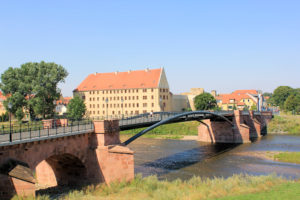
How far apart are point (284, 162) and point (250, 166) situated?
5.17m

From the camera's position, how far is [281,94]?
130625 millimetres

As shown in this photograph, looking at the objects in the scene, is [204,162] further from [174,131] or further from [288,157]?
[174,131]

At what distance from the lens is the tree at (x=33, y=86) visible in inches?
2275

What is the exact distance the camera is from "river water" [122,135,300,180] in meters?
31.0

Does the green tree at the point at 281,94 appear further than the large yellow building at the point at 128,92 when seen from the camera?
Yes

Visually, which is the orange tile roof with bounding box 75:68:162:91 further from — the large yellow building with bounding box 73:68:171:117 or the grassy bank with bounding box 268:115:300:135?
the grassy bank with bounding box 268:115:300:135

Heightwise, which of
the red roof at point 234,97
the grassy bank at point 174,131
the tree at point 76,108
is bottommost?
the grassy bank at point 174,131

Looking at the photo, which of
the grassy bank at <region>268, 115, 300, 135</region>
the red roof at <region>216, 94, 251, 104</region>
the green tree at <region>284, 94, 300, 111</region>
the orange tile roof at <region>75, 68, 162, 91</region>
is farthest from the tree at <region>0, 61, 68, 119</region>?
the green tree at <region>284, 94, 300, 111</region>

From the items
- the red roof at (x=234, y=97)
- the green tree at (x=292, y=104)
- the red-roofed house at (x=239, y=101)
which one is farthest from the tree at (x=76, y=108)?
the green tree at (x=292, y=104)

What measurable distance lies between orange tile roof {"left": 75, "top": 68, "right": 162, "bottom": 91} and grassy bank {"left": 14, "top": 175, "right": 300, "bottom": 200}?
5931 centimetres

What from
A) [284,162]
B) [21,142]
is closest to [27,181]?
[21,142]

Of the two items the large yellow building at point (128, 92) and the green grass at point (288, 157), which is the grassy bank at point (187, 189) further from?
the large yellow building at point (128, 92)

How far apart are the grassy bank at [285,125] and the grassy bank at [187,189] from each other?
4721 centimetres

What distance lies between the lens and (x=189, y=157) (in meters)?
40.5
